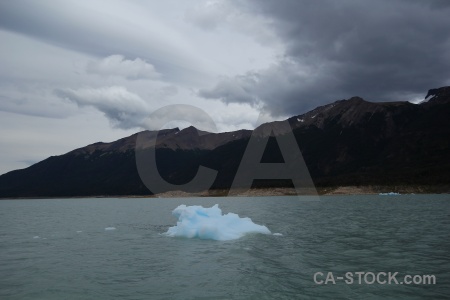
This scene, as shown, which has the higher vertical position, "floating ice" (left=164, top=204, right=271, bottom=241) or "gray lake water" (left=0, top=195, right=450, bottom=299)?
"floating ice" (left=164, top=204, right=271, bottom=241)

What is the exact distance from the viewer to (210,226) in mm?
34812

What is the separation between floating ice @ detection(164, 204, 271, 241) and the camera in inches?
1373

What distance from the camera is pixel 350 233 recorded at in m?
35.1

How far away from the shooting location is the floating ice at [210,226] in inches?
1373

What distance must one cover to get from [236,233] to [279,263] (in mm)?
14115

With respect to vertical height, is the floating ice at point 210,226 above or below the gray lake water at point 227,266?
above

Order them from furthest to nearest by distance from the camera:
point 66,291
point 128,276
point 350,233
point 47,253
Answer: point 350,233, point 47,253, point 128,276, point 66,291

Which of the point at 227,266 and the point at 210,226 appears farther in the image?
the point at 210,226

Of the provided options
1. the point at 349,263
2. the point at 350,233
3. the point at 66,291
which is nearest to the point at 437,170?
the point at 350,233

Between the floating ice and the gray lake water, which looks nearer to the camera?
the gray lake water

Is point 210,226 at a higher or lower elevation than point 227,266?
higher

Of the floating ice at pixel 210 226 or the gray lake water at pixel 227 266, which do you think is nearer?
the gray lake water at pixel 227 266

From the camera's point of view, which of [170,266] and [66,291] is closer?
[66,291]

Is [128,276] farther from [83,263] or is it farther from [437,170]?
[437,170]
